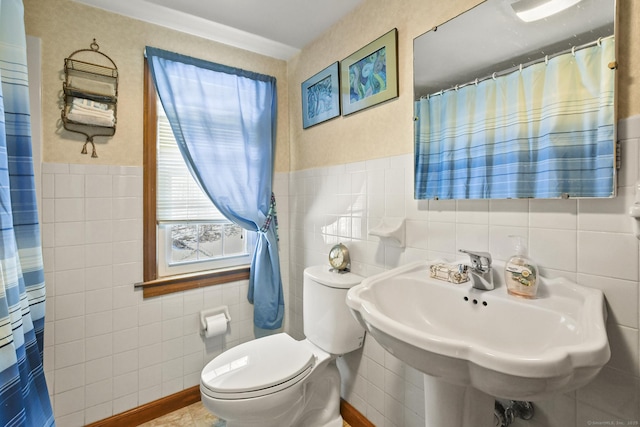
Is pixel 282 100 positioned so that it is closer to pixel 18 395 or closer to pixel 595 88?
pixel 595 88

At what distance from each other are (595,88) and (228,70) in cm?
179

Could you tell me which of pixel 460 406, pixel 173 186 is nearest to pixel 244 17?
pixel 173 186

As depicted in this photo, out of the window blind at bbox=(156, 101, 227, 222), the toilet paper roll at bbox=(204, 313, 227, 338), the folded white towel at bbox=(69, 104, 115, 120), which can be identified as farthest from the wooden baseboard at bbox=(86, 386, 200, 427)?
the folded white towel at bbox=(69, 104, 115, 120)

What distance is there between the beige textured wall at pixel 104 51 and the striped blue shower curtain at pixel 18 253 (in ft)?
1.08

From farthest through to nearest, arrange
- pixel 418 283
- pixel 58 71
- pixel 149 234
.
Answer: pixel 149 234, pixel 58 71, pixel 418 283

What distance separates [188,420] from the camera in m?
1.63

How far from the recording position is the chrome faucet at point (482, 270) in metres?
0.94

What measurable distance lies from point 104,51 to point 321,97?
119 centimetres

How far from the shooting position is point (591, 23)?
801 mm

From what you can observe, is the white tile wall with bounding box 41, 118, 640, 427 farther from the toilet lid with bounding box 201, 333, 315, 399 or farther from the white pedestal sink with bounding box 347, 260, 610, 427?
the toilet lid with bounding box 201, 333, 315, 399

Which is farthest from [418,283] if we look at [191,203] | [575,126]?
[191,203]

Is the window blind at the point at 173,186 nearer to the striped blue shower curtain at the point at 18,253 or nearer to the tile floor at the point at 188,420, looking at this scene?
the striped blue shower curtain at the point at 18,253

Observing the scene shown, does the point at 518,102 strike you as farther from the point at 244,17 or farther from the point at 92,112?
the point at 92,112

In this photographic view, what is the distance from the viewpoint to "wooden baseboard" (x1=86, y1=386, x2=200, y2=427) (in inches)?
60.4
